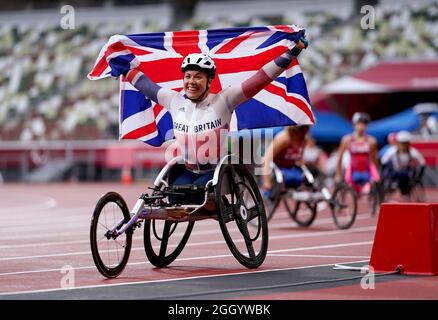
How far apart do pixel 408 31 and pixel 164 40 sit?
3089 cm

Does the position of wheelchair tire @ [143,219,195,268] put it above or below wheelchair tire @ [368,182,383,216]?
below

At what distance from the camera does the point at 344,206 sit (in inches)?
725

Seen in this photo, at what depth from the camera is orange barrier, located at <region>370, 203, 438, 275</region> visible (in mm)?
10008

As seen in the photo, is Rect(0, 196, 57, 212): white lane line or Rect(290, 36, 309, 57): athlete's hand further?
Rect(0, 196, 57, 212): white lane line

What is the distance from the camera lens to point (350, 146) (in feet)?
72.2

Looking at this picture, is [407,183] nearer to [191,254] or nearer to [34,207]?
[34,207]

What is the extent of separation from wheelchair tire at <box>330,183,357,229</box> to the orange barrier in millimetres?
7753

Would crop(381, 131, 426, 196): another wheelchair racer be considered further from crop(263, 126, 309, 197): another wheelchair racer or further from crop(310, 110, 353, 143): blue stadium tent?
crop(310, 110, 353, 143): blue stadium tent

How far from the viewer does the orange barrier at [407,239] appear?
1001cm

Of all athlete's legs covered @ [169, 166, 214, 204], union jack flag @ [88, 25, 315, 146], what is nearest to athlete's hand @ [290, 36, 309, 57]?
union jack flag @ [88, 25, 315, 146]

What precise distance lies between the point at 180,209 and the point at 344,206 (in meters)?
8.26

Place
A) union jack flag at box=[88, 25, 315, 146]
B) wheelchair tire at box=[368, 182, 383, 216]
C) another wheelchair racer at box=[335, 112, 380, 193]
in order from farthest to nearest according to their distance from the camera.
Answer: another wheelchair racer at box=[335, 112, 380, 193] < wheelchair tire at box=[368, 182, 383, 216] < union jack flag at box=[88, 25, 315, 146]

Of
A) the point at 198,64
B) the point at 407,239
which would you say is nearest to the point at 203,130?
the point at 198,64
